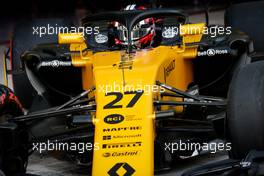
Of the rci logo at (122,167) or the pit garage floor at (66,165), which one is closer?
the rci logo at (122,167)

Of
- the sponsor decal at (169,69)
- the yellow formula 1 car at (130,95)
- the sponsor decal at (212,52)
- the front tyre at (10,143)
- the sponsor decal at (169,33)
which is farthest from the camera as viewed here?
the sponsor decal at (169,33)

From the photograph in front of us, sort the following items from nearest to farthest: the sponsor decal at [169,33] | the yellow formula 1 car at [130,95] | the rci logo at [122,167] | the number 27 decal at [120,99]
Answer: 1. the rci logo at [122,167]
2. the yellow formula 1 car at [130,95]
3. the number 27 decal at [120,99]
4. the sponsor decal at [169,33]

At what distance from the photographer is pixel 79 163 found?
590 centimetres

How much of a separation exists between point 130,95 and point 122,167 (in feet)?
1.95

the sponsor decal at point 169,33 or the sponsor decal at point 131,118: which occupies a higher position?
the sponsor decal at point 169,33

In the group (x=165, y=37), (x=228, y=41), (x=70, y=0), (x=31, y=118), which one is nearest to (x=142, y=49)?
(x=165, y=37)

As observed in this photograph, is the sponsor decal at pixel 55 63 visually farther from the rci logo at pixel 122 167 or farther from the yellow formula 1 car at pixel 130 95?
the rci logo at pixel 122 167

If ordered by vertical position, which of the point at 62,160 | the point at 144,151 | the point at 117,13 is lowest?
the point at 62,160

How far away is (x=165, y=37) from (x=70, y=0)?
8576 millimetres

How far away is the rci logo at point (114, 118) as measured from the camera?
17.2 ft

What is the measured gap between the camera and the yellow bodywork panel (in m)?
5.09

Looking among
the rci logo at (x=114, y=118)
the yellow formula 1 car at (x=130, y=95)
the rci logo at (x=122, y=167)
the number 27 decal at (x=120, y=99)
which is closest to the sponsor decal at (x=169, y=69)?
the yellow formula 1 car at (x=130, y=95)

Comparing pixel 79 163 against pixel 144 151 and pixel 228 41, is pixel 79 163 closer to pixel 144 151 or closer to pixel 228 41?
pixel 144 151

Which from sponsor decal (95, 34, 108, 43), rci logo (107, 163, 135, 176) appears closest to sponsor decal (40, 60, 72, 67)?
sponsor decal (95, 34, 108, 43)
